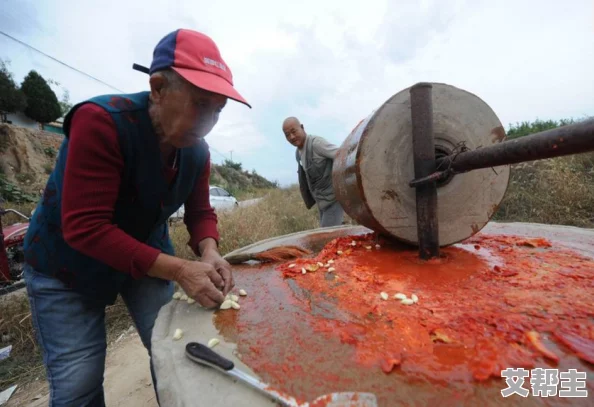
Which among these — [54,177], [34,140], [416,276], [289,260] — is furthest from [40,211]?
[34,140]

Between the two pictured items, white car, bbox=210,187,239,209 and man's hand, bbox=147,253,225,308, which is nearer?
man's hand, bbox=147,253,225,308

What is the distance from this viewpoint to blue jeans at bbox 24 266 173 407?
135 centimetres

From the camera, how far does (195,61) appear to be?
46.7 inches

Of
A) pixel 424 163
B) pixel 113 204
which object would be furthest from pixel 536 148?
pixel 113 204

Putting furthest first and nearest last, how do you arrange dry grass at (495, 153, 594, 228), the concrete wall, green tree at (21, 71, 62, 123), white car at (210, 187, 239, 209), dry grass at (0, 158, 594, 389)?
Result: 1. green tree at (21, 71, 62, 123)
2. the concrete wall
3. white car at (210, 187, 239, 209)
4. dry grass at (495, 153, 594, 228)
5. dry grass at (0, 158, 594, 389)

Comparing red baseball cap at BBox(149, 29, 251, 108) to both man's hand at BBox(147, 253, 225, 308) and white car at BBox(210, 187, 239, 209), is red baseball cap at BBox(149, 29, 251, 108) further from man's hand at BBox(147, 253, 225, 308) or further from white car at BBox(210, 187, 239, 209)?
white car at BBox(210, 187, 239, 209)

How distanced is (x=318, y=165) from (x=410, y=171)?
247 cm

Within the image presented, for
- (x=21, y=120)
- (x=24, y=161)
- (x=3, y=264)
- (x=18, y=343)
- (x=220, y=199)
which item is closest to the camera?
(x=18, y=343)

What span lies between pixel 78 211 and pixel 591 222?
21.8 ft

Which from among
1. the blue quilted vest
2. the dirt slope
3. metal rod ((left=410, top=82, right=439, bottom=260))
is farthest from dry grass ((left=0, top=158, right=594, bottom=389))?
the dirt slope

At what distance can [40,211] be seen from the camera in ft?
4.74

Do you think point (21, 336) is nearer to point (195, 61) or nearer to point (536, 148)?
point (195, 61)

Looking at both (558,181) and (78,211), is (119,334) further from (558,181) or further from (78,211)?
(558,181)

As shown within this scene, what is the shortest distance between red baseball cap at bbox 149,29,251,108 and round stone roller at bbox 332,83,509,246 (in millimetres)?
789
